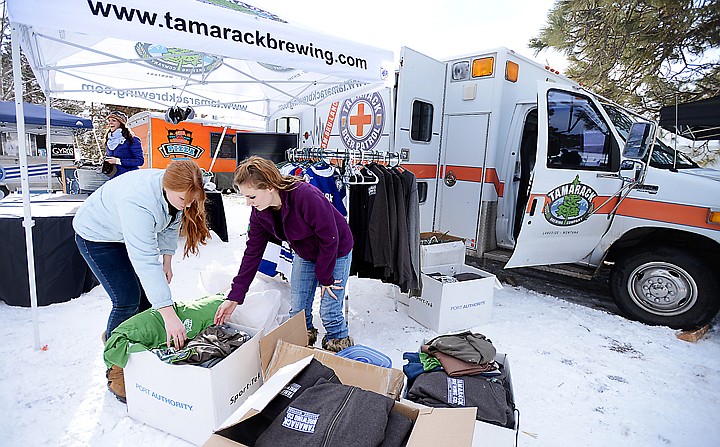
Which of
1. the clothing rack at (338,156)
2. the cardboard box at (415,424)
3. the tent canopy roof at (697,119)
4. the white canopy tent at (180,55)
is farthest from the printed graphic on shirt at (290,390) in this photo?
the tent canopy roof at (697,119)

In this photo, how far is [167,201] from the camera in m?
2.21

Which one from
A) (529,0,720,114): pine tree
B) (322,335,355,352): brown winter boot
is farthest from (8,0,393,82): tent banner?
(529,0,720,114): pine tree

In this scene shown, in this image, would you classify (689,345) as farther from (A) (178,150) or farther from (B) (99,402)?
(A) (178,150)

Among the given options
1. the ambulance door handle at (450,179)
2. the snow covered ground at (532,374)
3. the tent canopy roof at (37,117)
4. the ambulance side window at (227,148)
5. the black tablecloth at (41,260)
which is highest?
the tent canopy roof at (37,117)

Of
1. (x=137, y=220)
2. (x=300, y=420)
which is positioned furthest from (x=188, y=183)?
(x=300, y=420)

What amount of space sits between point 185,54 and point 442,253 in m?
4.30

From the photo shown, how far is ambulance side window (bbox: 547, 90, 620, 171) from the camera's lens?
396 cm

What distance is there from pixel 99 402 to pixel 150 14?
245cm

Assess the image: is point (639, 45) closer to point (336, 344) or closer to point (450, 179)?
point (450, 179)

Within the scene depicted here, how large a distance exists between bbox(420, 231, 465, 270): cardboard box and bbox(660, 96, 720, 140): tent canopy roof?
2841 mm

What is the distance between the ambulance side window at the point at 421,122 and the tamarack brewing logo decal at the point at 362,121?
0.40 m

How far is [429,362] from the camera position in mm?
2160

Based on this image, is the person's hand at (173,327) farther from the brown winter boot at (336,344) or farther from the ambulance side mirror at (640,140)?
the ambulance side mirror at (640,140)

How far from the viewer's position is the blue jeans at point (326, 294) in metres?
2.88
